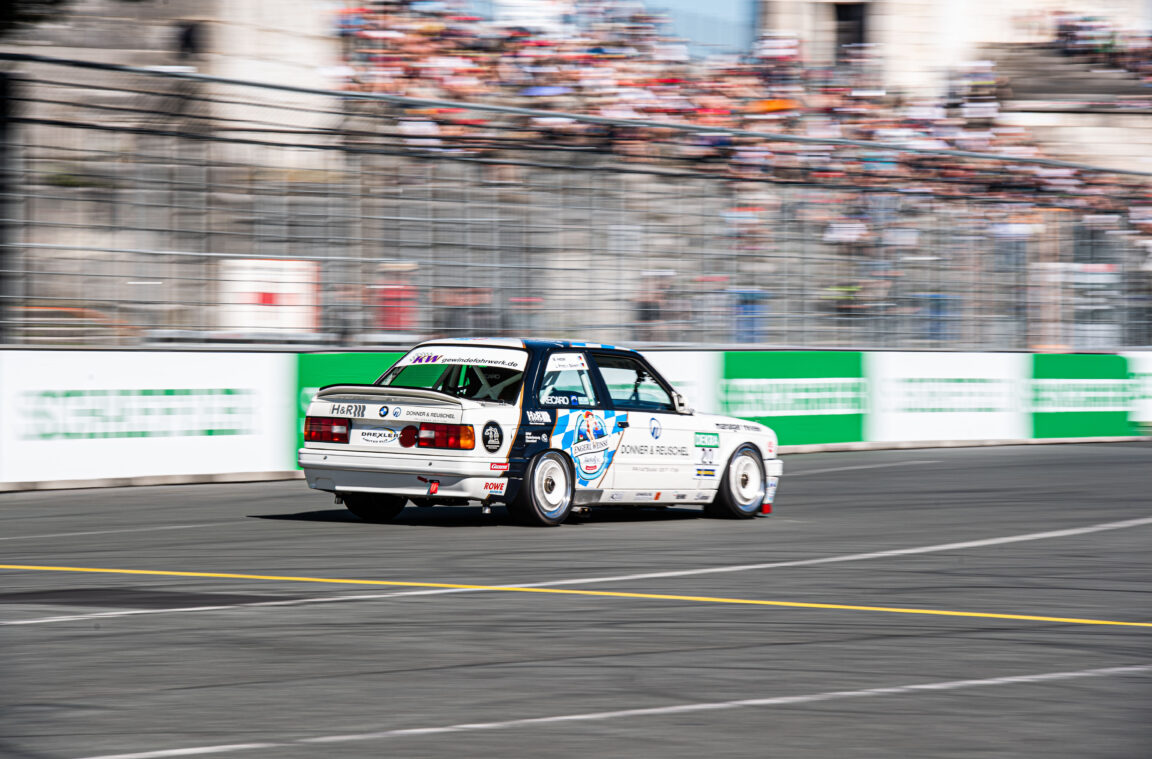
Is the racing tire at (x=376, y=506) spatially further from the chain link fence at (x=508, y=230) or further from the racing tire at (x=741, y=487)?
the chain link fence at (x=508, y=230)

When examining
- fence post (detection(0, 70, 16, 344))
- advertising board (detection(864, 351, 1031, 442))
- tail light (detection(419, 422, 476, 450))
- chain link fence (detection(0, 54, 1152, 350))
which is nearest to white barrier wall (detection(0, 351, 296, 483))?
chain link fence (detection(0, 54, 1152, 350))

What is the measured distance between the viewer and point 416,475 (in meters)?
11.1

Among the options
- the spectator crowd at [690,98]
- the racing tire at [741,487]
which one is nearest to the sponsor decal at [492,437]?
the racing tire at [741,487]

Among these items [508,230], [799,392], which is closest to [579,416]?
[508,230]

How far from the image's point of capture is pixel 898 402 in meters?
21.9

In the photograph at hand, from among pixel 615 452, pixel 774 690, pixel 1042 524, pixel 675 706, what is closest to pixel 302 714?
pixel 675 706

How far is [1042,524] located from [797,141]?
9.64 m

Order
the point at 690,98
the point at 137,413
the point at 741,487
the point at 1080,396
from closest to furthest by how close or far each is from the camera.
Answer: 1. the point at 741,487
2. the point at 137,413
3. the point at 1080,396
4. the point at 690,98

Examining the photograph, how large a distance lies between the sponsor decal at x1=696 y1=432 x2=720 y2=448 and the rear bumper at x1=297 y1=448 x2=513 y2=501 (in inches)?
74.8

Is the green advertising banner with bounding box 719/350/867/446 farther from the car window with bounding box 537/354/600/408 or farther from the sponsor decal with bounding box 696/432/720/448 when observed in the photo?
the car window with bounding box 537/354/600/408

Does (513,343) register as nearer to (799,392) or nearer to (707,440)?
(707,440)

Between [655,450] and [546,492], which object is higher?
[655,450]

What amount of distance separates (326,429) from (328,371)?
4.84m

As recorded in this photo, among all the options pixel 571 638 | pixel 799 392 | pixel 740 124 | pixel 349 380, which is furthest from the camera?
pixel 740 124
